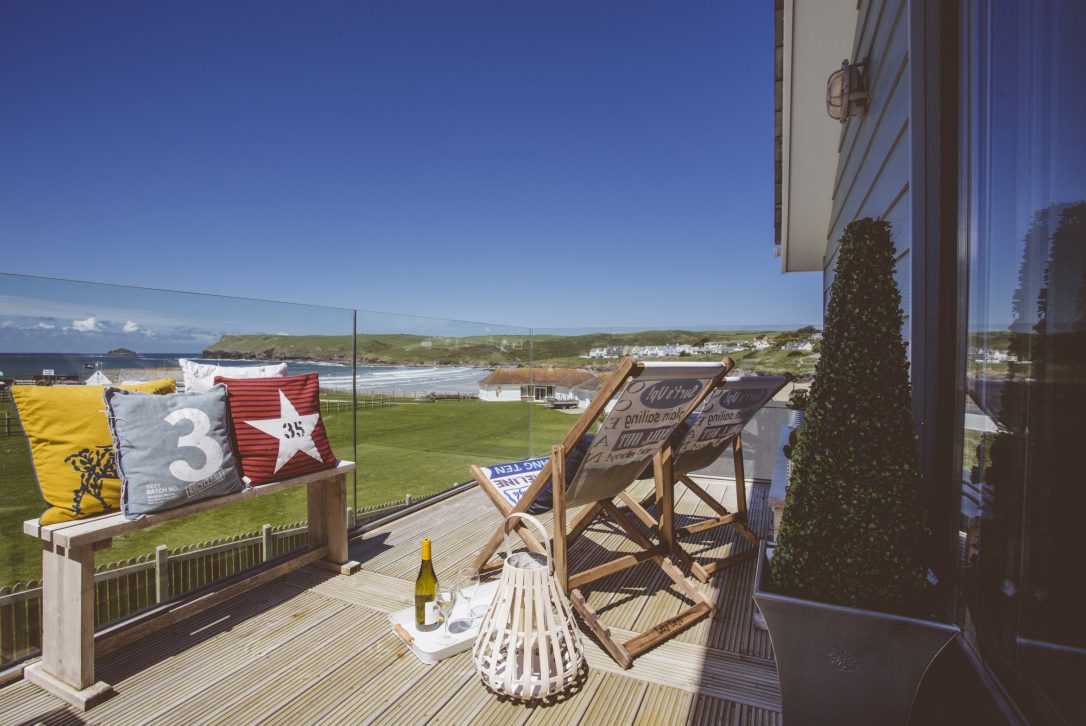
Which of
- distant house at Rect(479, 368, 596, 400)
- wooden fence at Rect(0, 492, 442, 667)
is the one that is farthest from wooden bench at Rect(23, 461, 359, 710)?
distant house at Rect(479, 368, 596, 400)

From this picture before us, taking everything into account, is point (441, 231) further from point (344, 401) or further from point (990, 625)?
point (990, 625)

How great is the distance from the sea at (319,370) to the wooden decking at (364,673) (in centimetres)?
121

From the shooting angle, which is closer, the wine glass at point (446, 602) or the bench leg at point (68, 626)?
the bench leg at point (68, 626)

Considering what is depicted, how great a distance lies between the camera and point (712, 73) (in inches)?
383

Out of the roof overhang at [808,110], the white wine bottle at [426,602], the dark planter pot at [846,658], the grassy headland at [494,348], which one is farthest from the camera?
the roof overhang at [808,110]

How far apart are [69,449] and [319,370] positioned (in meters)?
1.40

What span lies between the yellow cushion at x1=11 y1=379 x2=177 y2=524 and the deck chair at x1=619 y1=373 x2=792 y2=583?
2.36m

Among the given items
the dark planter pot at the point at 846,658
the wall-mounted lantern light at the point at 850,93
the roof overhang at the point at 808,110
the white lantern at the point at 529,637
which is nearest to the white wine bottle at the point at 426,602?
the white lantern at the point at 529,637

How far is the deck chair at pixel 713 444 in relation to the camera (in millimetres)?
2602

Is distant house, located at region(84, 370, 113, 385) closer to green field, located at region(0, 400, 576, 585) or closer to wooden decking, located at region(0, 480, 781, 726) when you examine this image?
green field, located at region(0, 400, 576, 585)

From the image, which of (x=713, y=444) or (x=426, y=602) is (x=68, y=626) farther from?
(x=713, y=444)

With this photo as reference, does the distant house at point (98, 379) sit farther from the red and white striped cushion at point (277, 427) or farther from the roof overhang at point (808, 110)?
the roof overhang at point (808, 110)

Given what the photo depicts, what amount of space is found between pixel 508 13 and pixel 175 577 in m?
11.6

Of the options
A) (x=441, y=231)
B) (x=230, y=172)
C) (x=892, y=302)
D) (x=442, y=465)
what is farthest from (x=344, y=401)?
(x=230, y=172)
